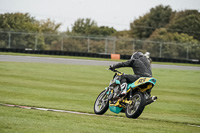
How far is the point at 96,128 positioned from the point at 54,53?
3623cm

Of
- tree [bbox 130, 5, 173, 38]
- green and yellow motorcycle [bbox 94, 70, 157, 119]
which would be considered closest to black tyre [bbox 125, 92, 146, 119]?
green and yellow motorcycle [bbox 94, 70, 157, 119]

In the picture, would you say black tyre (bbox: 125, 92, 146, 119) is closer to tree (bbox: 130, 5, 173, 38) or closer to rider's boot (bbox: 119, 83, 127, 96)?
rider's boot (bbox: 119, 83, 127, 96)

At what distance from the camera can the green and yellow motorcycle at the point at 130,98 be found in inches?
355

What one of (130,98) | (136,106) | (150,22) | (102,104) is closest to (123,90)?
(130,98)

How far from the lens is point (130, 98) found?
30.7ft

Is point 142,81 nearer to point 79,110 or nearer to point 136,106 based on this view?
point 136,106

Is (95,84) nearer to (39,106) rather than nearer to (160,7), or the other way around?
(39,106)

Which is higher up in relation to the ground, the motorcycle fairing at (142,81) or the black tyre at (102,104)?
the motorcycle fairing at (142,81)

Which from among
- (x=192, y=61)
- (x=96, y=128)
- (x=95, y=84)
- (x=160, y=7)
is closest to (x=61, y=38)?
(x=192, y=61)

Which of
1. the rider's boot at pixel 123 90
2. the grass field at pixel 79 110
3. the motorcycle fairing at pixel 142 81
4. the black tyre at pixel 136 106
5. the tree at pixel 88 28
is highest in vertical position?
the tree at pixel 88 28

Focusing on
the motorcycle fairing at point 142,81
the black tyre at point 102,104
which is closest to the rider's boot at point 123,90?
the motorcycle fairing at point 142,81

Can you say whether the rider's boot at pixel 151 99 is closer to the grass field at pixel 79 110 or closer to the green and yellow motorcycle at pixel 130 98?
the green and yellow motorcycle at pixel 130 98

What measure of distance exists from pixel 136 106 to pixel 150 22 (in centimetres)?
7618

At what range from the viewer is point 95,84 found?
18.6 meters
